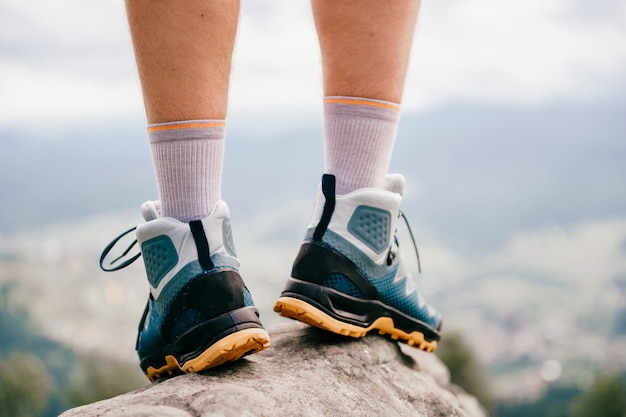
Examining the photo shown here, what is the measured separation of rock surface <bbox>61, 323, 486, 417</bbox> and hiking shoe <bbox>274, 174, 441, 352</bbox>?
173mm

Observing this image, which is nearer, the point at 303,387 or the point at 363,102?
the point at 303,387

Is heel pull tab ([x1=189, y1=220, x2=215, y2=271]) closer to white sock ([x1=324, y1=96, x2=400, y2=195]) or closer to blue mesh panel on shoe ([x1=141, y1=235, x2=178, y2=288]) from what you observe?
blue mesh panel on shoe ([x1=141, y1=235, x2=178, y2=288])

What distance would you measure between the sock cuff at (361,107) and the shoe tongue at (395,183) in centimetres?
32

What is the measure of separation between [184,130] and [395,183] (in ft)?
3.58

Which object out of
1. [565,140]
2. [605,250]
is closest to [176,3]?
[605,250]

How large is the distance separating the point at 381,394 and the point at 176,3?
5.89 ft

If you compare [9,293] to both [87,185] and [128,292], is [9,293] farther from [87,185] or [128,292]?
[87,185]

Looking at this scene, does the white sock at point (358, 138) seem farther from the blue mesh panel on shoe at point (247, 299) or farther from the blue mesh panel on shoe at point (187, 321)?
the blue mesh panel on shoe at point (187, 321)

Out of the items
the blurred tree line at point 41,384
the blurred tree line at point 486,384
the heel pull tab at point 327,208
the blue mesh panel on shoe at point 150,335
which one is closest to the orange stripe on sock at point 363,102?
the heel pull tab at point 327,208

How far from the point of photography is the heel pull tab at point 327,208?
2.54m
